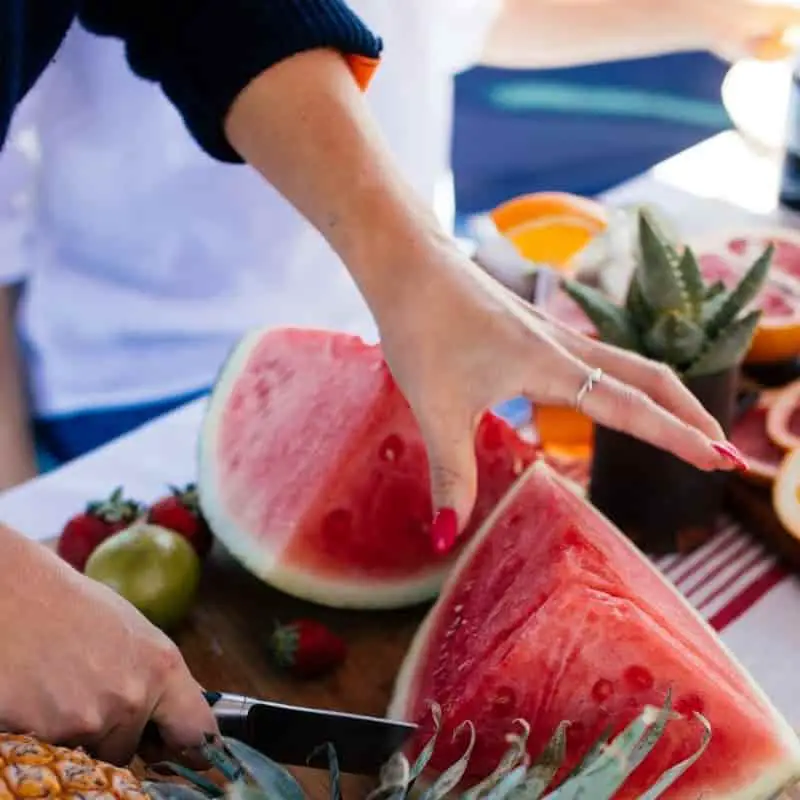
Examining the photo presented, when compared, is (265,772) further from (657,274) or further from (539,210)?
(539,210)

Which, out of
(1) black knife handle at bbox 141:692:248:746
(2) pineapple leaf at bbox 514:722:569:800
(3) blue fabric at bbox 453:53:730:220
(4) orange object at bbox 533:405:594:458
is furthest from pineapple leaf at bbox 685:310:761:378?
(3) blue fabric at bbox 453:53:730:220

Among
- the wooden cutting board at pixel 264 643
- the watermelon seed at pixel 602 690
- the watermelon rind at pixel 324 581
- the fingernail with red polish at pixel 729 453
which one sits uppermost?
the fingernail with red polish at pixel 729 453

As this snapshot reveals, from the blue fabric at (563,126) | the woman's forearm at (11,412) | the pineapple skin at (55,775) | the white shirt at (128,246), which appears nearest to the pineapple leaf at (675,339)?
the pineapple skin at (55,775)

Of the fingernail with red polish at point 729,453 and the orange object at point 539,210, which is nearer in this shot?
the fingernail with red polish at point 729,453

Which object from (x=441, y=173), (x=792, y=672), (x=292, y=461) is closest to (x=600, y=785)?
(x=792, y=672)

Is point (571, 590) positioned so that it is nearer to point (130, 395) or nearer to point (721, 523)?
point (721, 523)

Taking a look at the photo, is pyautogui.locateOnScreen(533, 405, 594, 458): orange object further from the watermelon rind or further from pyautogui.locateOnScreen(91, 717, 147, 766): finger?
pyautogui.locateOnScreen(91, 717, 147, 766): finger

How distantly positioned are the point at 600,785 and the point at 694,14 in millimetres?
1668

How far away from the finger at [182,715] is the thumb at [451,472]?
0.78 feet

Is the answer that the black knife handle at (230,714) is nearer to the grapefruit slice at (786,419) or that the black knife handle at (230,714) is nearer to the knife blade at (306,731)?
the knife blade at (306,731)

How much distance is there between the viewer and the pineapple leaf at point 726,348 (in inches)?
43.7

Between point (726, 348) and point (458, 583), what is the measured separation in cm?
36

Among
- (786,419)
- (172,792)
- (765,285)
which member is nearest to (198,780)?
(172,792)

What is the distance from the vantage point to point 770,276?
4.91 feet
